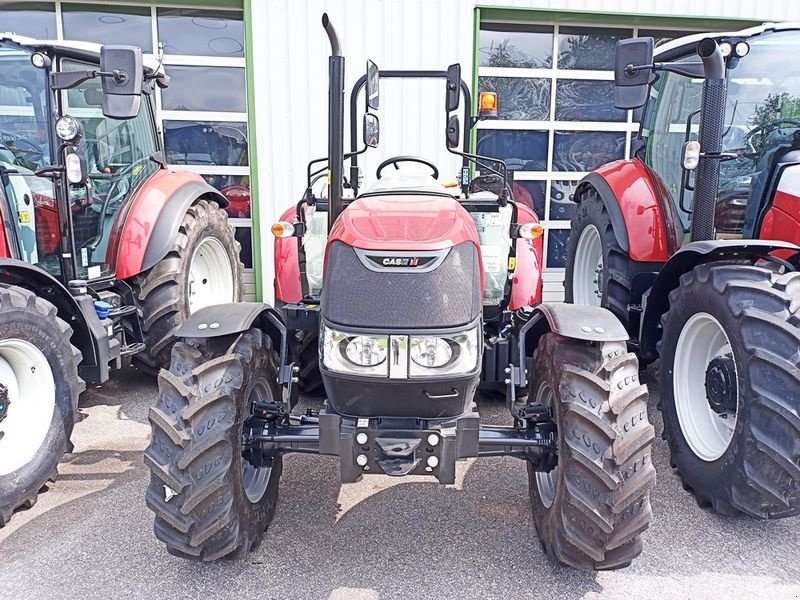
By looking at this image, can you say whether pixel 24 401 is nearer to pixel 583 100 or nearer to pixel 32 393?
pixel 32 393

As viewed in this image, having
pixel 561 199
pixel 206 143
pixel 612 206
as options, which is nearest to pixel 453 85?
pixel 612 206

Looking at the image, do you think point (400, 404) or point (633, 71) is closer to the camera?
point (400, 404)

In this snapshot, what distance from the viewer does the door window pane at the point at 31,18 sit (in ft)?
20.9

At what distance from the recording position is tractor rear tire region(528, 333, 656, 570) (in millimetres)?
2270

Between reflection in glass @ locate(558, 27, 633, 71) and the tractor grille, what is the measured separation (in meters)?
5.36

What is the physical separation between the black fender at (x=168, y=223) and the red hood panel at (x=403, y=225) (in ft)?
6.15

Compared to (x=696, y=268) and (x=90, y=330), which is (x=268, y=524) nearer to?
(x=90, y=330)

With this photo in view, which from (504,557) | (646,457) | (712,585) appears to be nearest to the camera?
(646,457)

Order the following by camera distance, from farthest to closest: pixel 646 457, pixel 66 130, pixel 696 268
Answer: pixel 66 130 < pixel 696 268 < pixel 646 457

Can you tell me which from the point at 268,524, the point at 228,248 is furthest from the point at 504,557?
the point at 228,248

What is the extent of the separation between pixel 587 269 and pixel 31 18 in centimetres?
564

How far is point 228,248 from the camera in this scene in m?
5.23

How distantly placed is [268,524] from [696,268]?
2192 mm

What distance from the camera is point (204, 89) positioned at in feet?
22.0
